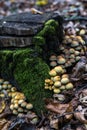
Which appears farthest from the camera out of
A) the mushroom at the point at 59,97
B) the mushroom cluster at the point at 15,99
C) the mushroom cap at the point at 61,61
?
the mushroom cap at the point at 61,61

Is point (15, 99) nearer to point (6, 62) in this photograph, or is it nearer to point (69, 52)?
point (6, 62)

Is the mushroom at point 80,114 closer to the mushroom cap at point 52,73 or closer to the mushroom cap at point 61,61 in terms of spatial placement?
the mushroom cap at point 52,73

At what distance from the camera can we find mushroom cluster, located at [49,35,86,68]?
4.79 m

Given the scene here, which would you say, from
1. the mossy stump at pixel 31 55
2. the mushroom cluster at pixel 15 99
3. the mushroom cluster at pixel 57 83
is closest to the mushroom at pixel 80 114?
the mushroom cluster at pixel 57 83

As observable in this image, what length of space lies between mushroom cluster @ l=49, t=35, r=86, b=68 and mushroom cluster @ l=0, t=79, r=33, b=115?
0.76 m

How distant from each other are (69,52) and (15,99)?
1272mm

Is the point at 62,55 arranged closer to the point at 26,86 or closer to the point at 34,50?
the point at 34,50

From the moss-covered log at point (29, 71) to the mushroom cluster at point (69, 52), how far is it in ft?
0.94

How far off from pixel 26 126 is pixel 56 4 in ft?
19.1

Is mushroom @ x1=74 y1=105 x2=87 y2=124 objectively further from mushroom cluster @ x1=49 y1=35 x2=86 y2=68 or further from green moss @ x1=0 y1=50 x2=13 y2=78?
green moss @ x1=0 y1=50 x2=13 y2=78

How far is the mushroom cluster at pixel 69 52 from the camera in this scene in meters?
4.79

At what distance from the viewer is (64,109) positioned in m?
4.06

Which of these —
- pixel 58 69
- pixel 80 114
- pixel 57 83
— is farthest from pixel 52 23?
pixel 80 114

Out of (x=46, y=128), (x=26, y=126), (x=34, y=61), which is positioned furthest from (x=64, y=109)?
(x=34, y=61)
